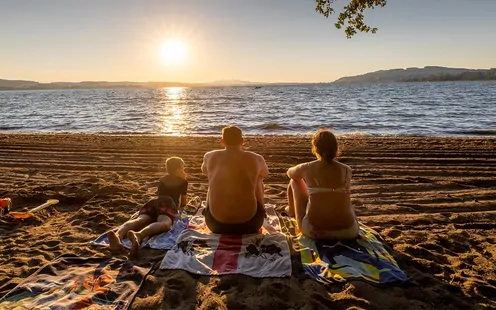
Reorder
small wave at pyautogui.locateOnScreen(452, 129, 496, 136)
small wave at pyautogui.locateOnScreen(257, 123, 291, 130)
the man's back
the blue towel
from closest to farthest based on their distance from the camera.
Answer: the blue towel, the man's back, small wave at pyautogui.locateOnScreen(452, 129, 496, 136), small wave at pyautogui.locateOnScreen(257, 123, 291, 130)

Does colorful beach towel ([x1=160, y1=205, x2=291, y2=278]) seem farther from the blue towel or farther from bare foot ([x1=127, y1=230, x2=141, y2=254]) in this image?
bare foot ([x1=127, y1=230, x2=141, y2=254])

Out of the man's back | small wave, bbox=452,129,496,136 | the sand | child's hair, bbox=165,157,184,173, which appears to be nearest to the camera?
the sand

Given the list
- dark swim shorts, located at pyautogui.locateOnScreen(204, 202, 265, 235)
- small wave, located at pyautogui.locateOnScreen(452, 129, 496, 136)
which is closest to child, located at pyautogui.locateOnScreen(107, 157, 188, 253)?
dark swim shorts, located at pyautogui.locateOnScreen(204, 202, 265, 235)

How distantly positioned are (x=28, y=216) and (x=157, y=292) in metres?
3.19

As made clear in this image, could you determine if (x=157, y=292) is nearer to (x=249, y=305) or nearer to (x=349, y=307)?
(x=249, y=305)

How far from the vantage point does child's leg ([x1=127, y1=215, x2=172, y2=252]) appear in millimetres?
4262

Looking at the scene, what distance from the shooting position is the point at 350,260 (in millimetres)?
4004

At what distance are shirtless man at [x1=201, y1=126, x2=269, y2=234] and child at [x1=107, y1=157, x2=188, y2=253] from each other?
0.69m

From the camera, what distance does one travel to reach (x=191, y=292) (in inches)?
138

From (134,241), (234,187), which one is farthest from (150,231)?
(234,187)

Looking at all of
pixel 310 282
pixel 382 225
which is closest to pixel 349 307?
pixel 310 282

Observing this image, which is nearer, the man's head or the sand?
the sand

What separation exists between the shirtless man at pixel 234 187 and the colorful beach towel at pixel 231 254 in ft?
0.55

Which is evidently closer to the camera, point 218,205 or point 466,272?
point 466,272
